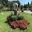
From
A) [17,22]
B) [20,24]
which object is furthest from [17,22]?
[20,24]

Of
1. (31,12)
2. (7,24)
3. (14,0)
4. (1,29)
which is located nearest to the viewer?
(1,29)

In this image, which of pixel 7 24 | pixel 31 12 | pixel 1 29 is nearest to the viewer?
pixel 1 29

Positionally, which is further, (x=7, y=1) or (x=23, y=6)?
(x=7, y=1)

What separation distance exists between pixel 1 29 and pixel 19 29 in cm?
86

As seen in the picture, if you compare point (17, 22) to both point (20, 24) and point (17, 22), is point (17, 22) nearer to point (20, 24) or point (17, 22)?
point (17, 22)

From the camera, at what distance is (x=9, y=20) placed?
5258 mm

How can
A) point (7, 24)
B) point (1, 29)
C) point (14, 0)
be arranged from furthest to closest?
point (14, 0)
point (7, 24)
point (1, 29)

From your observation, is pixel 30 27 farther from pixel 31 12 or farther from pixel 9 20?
pixel 31 12

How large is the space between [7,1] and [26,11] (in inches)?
66.6

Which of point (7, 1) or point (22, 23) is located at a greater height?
point (7, 1)

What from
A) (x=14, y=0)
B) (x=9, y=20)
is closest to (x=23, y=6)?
(x=14, y=0)

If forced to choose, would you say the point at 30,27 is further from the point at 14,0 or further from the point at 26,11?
the point at 14,0

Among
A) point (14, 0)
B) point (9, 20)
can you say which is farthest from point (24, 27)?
point (14, 0)

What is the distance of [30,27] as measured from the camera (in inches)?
196
